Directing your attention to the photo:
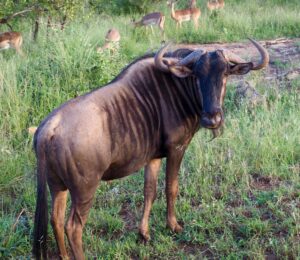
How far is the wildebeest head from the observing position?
329cm

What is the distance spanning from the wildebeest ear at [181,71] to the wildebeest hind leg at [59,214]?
103 centimetres

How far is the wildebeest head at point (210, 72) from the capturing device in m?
3.29

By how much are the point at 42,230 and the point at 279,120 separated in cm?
298

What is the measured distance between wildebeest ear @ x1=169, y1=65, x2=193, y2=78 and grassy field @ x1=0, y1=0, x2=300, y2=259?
43.5 inches

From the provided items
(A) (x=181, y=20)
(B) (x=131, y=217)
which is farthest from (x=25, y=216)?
(A) (x=181, y=20)

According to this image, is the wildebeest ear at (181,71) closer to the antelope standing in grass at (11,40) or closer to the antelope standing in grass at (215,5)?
the antelope standing in grass at (11,40)

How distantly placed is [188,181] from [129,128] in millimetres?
1256

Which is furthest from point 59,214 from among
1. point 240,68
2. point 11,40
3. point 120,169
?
point 11,40

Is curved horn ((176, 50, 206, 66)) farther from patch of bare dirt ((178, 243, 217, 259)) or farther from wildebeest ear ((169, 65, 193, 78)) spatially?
patch of bare dirt ((178, 243, 217, 259))

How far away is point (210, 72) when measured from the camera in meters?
3.32

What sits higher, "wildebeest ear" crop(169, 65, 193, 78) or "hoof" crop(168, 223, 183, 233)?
"wildebeest ear" crop(169, 65, 193, 78)

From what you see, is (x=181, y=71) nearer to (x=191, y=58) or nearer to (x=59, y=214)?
(x=191, y=58)

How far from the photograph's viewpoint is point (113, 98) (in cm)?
338

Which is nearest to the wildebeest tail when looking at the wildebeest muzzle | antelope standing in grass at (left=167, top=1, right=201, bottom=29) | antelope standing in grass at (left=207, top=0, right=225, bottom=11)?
the wildebeest muzzle
